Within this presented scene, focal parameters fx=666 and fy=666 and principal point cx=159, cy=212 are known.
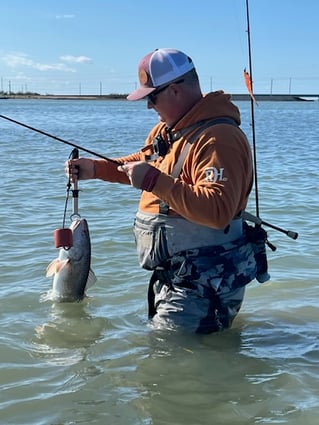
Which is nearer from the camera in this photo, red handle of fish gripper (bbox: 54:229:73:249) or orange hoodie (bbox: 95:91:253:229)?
orange hoodie (bbox: 95:91:253:229)

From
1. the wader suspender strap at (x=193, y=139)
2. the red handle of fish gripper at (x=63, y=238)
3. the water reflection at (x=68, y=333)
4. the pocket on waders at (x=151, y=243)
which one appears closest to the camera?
the wader suspender strap at (x=193, y=139)

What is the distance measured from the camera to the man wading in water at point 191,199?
182 inches

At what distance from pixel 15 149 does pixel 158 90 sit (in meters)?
18.7

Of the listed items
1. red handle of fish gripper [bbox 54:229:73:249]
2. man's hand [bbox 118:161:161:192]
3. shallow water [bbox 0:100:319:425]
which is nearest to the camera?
shallow water [bbox 0:100:319:425]

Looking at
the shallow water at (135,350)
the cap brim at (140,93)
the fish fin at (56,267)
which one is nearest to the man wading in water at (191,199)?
the cap brim at (140,93)

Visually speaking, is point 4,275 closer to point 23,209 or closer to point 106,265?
point 106,265

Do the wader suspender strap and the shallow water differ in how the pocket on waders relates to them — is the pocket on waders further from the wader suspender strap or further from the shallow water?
the shallow water

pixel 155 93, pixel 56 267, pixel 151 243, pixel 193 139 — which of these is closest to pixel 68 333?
pixel 56 267

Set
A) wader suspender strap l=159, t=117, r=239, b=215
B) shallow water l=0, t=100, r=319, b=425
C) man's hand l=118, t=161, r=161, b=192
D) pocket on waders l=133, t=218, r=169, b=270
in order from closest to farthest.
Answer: shallow water l=0, t=100, r=319, b=425 < man's hand l=118, t=161, r=161, b=192 < wader suspender strap l=159, t=117, r=239, b=215 < pocket on waders l=133, t=218, r=169, b=270

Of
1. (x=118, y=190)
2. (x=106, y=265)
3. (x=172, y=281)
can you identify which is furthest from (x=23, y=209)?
(x=172, y=281)

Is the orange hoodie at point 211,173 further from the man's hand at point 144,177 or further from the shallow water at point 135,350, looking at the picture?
the shallow water at point 135,350

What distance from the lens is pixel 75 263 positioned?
6.02 meters

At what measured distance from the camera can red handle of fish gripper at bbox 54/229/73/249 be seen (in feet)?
19.2

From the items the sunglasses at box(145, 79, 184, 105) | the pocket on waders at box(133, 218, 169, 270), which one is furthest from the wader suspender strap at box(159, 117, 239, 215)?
the sunglasses at box(145, 79, 184, 105)
